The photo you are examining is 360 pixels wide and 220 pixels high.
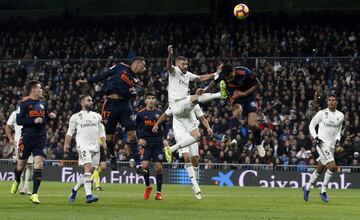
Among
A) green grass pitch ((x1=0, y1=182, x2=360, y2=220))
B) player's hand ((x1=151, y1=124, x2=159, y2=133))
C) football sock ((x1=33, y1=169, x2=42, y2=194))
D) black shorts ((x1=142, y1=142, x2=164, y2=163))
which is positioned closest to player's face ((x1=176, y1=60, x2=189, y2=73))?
player's hand ((x1=151, y1=124, x2=159, y2=133))

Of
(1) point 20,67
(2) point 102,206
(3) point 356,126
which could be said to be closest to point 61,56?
(1) point 20,67

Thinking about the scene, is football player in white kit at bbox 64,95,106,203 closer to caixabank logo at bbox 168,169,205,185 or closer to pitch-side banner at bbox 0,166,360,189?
pitch-side banner at bbox 0,166,360,189

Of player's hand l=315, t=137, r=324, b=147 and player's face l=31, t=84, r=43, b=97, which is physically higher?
player's face l=31, t=84, r=43, b=97

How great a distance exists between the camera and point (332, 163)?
22.8 metres

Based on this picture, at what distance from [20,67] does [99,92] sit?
19.8ft

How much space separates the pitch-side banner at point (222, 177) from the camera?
34.2 meters

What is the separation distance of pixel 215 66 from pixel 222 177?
8.16 m

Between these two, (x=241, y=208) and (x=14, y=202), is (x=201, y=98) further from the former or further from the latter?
(x=14, y=202)

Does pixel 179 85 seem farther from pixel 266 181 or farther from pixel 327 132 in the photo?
pixel 266 181

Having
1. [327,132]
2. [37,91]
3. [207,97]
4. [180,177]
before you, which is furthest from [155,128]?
[180,177]

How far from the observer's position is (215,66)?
42.5 meters

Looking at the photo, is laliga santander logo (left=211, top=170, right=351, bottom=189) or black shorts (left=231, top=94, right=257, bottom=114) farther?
laliga santander logo (left=211, top=170, right=351, bottom=189)

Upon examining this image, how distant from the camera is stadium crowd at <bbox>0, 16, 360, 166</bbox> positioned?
119 ft

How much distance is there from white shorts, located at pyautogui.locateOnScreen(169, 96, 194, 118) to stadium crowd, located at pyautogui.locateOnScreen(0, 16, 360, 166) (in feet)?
39.1
